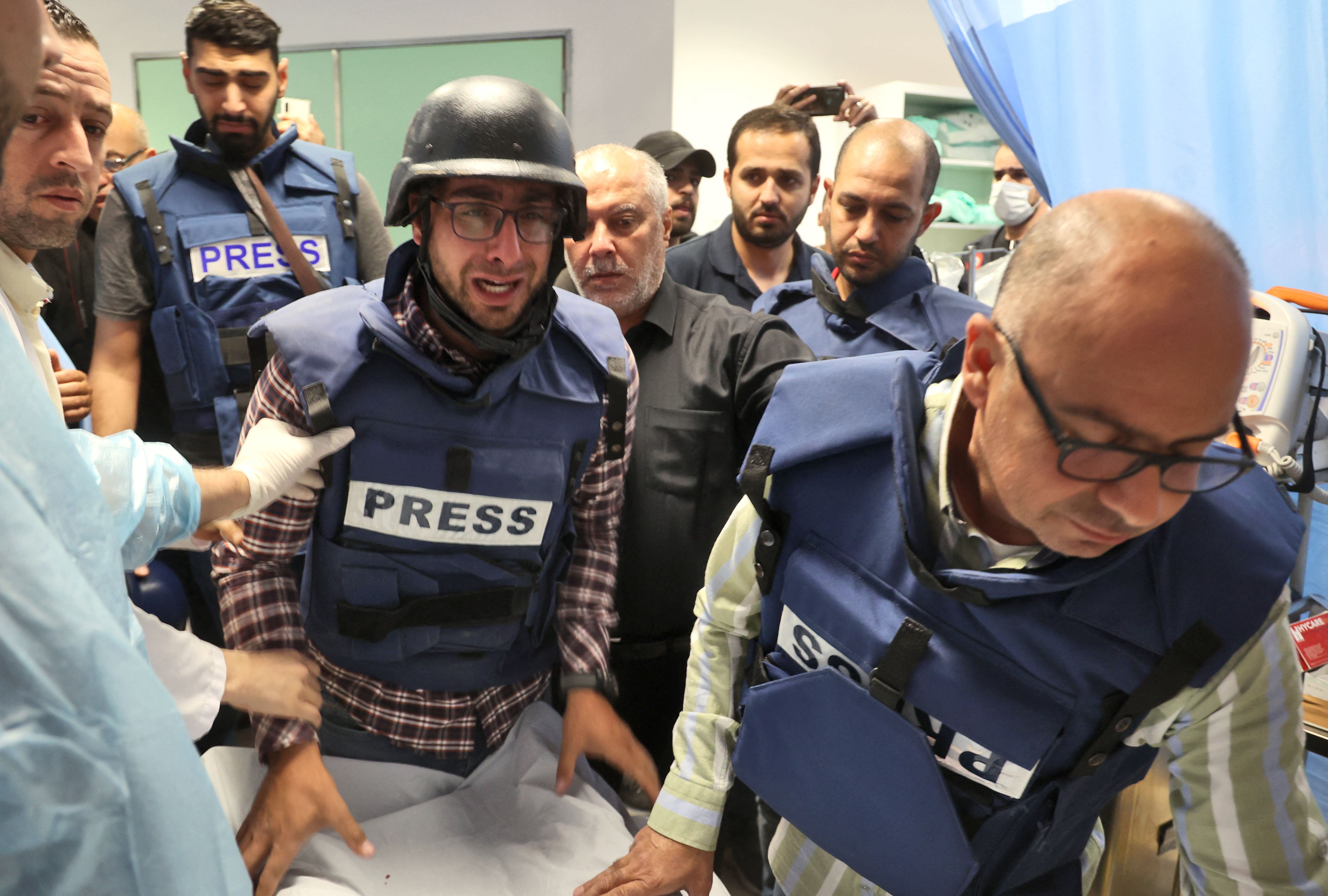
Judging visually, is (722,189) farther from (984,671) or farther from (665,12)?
(984,671)

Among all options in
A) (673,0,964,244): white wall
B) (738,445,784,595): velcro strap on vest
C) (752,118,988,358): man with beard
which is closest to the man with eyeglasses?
(752,118,988,358): man with beard

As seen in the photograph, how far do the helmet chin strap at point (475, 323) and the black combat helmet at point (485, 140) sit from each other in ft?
0.23

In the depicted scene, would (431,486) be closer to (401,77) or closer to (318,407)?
(318,407)

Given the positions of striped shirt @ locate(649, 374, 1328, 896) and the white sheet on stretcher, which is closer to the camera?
striped shirt @ locate(649, 374, 1328, 896)

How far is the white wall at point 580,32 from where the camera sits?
526 cm

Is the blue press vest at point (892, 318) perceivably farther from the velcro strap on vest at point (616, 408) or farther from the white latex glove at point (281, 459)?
the white latex glove at point (281, 459)

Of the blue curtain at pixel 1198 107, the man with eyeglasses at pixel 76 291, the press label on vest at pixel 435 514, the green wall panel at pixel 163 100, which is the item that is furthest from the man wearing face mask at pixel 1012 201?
the green wall panel at pixel 163 100

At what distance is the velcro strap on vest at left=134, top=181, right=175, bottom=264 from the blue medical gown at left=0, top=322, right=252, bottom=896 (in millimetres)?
1964

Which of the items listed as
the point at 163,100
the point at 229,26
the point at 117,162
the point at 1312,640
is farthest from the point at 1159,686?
the point at 163,100

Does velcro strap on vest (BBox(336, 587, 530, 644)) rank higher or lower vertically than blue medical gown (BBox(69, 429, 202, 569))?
lower

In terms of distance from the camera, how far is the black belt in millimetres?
1989

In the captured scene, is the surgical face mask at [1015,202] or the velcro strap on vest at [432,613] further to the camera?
the surgical face mask at [1015,202]

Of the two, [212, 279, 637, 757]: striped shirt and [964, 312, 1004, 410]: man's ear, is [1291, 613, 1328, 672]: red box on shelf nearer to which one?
[964, 312, 1004, 410]: man's ear

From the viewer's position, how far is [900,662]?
1034 millimetres
